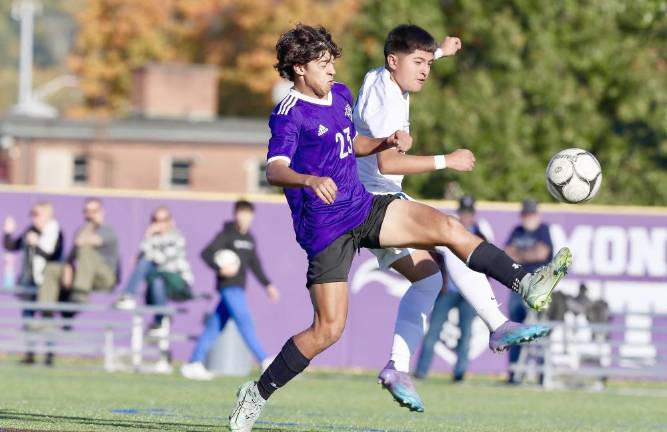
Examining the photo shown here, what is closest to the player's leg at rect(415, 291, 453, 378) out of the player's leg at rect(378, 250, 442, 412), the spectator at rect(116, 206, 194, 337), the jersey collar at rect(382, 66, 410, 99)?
the spectator at rect(116, 206, 194, 337)

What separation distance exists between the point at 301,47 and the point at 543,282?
1.95 m

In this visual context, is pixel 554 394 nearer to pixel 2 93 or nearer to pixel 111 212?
pixel 111 212

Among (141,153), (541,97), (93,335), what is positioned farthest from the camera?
(141,153)

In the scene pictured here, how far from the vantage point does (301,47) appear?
8.73m

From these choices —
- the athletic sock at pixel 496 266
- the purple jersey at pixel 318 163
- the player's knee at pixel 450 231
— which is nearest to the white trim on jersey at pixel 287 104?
the purple jersey at pixel 318 163

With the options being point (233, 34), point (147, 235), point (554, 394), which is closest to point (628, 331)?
point (554, 394)

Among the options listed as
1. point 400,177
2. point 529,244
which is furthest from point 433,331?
point 400,177

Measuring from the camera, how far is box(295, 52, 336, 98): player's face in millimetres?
8664

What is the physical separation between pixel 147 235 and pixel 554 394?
18.0 ft

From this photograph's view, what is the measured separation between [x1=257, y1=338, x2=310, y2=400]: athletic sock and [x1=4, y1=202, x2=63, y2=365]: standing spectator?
10740 mm

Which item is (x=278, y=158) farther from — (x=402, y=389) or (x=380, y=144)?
(x=402, y=389)

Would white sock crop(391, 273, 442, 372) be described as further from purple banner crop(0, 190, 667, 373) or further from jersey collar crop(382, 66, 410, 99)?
purple banner crop(0, 190, 667, 373)

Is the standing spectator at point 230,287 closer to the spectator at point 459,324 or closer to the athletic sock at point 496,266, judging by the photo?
the spectator at point 459,324

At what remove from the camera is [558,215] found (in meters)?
20.2
